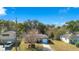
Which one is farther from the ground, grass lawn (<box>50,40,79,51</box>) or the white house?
the white house

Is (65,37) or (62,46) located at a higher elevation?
(65,37)

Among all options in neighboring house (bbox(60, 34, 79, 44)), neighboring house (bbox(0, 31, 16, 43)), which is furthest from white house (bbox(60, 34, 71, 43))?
neighboring house (bbox(0, 31, 16, 43))

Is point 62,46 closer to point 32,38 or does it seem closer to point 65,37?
point 65,37

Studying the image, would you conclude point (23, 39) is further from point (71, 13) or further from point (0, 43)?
point (71, 13)

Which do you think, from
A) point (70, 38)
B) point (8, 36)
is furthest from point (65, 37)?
point (8, 36)

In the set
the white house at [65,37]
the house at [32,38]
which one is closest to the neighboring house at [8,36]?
the house at [32,38]

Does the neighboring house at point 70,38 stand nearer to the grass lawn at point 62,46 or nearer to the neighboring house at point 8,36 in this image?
the grass lawn at point 62,46

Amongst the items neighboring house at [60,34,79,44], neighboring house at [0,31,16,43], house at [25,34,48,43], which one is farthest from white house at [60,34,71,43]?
neighboring house at [0,31,16,43]

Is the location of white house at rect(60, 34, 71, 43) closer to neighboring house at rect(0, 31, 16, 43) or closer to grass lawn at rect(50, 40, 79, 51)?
grass lawn at rect(50, 40, 79, 51)

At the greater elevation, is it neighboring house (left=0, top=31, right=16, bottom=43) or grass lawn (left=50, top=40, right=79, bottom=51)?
neighboring house (left=0, top=31, right=16, bottom=43)

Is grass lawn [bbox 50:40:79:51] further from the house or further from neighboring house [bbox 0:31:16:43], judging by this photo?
neighboring house [bbox 0:31:16:43]
